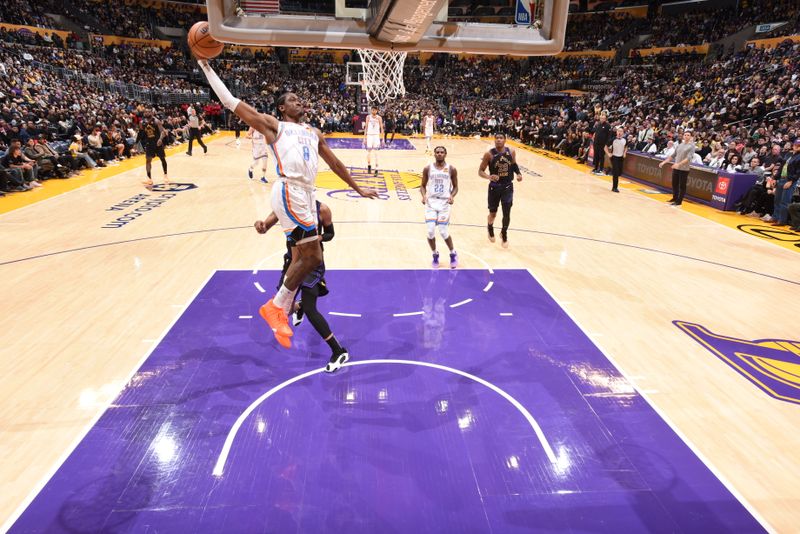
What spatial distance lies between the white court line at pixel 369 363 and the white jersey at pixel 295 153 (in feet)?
5.72

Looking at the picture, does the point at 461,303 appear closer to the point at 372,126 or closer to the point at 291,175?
the point at 291,175

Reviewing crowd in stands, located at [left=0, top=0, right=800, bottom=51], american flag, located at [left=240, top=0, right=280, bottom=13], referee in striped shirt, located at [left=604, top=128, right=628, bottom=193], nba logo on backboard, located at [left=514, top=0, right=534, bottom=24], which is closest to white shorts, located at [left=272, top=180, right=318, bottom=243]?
american flag, located at [left=240, top=0, right=280, bottom=13]

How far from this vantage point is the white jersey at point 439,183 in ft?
22.8

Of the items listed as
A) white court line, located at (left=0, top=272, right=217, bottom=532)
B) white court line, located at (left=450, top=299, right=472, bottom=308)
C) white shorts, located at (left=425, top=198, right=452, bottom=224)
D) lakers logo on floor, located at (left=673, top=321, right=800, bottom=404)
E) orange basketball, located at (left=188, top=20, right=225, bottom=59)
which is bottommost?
white court line, located at (left=0, top=272, right=217, bottom=532)

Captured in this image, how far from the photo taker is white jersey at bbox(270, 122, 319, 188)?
3855 mm

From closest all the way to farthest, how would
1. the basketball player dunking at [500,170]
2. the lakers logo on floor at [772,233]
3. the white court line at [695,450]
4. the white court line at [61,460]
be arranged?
the white court line at [61,460], the white court line at [695,450], the basketball player dunking at [500,170], the lakers logo on floor at [772,233]

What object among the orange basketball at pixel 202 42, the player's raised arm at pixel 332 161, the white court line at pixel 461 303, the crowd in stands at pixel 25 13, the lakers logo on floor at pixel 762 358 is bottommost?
the lakers logo on floor at pixel 762 358

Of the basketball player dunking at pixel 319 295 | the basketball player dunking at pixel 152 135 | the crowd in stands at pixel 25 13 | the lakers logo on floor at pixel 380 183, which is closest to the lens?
the basketball player dunking at pixel 319 295

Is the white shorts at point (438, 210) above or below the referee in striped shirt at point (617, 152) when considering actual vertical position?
below

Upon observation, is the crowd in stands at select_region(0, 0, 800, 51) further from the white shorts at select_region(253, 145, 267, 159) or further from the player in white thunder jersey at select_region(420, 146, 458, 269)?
the player in white thunder jersey at select_region(420, 146, 458, 269)

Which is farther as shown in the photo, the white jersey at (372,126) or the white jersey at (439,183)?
the white jersey at (372,126)

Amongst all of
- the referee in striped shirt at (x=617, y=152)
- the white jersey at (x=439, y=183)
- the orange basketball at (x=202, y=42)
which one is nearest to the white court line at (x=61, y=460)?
the orange basketball at (x=202, y=42)

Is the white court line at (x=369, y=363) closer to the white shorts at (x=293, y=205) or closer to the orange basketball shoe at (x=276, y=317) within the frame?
the orange basketball shoe at (x=276, y=317)

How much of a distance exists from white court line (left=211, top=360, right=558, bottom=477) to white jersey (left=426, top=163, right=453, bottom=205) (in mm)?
2974
